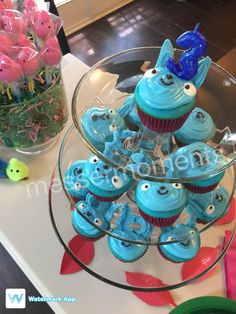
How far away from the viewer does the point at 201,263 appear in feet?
2.36

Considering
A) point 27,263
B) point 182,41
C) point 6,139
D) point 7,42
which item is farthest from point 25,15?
point 27,263

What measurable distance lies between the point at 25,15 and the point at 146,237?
0.48m

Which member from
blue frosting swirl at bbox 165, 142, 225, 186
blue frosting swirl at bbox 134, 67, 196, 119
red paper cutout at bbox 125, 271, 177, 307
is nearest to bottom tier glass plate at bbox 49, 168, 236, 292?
red paper cutout at bbox 125, 271, 177, 307

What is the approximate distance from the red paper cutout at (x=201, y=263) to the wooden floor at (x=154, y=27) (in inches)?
58.3

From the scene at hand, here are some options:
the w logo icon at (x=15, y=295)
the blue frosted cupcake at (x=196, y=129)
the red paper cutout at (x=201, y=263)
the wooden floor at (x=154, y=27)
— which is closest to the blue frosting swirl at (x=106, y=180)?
the blue frosted cupcake at (x=196, y=129)

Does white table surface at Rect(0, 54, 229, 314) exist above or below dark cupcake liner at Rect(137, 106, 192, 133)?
below

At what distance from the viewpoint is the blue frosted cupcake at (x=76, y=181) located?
0.69 meters

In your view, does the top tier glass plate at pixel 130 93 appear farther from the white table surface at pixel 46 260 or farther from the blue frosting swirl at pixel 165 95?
the white table surface at pixel 46 260

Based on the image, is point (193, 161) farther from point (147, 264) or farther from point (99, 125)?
point (147, 264)

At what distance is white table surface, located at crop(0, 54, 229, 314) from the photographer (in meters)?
0.69

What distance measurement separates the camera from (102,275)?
710mm

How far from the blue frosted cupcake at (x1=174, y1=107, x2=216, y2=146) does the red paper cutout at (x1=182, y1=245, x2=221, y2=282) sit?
23cm

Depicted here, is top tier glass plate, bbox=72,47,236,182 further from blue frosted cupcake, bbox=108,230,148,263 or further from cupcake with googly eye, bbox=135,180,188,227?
blue frosted cupcake, bbox=108,230,148,263

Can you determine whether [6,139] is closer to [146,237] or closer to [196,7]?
[146,237]
